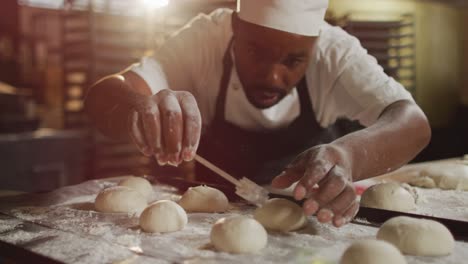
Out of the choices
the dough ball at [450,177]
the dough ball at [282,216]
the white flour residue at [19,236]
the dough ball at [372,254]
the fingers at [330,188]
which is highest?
the fingers at [330,188]

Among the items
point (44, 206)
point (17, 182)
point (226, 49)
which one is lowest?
point (17, 182)

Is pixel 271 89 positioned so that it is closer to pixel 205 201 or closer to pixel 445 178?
pixel 205 201

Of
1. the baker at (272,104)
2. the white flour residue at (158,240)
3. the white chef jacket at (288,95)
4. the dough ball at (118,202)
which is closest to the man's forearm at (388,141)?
the baker at (272,104)

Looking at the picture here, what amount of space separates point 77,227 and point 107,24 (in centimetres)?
345

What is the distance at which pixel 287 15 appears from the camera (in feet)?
6.75

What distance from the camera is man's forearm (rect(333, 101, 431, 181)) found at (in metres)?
1.77

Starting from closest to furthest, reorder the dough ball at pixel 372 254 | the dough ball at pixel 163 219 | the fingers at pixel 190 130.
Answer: the dough ball at pixel 372 254 < the dough ball at pixel 163 219 < the fingers at pixel 190 130

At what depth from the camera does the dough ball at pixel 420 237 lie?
131 centimetres

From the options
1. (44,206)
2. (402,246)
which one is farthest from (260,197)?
(44,206)

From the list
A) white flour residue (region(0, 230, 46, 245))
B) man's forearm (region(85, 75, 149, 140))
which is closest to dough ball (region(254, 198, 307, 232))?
man's forearm (region(85, 75, 149, 140))

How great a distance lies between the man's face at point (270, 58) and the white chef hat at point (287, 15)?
0.03 meters

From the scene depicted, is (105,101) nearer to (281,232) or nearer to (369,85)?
(281,232)

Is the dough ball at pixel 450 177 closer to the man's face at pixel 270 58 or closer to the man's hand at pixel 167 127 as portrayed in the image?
the man's face at pixel 270 58

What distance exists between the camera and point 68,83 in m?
4.76
